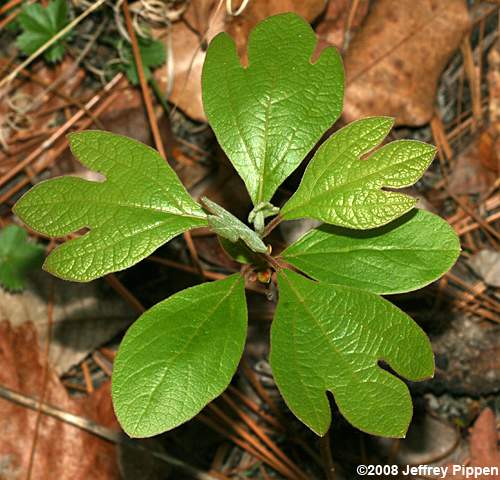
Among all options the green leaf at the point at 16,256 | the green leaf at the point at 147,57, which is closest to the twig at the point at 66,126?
the green leaf at the point at 147,57

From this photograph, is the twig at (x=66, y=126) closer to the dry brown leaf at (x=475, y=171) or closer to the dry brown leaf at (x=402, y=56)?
the dry brown leaf at (x=402, y=56)

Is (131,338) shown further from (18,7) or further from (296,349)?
(18,7)

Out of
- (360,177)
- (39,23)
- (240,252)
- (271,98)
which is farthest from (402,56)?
(39,23)

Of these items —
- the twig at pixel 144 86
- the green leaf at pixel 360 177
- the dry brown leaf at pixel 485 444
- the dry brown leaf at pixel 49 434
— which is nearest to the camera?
the green leaf at pixel 360 177

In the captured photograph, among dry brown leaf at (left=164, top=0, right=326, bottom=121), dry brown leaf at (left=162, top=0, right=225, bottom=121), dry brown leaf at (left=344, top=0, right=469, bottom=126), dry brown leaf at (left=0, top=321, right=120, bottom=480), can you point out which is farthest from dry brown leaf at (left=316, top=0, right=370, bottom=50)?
dry brown leaf at (left=0, top=321, right=120, bottom=480)

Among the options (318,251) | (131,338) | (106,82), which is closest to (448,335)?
(318,251)

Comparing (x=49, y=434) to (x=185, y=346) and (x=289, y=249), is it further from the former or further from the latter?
(x=289, y=249)
